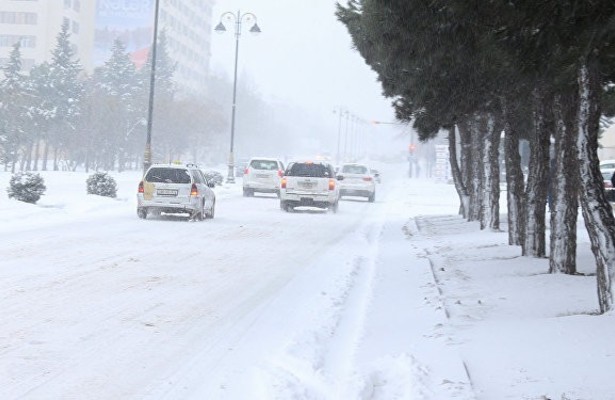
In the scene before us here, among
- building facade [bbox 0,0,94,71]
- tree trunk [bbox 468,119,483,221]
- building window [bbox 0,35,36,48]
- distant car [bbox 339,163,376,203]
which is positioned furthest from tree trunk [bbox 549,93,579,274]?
building window [bbox 0,35,36,48]

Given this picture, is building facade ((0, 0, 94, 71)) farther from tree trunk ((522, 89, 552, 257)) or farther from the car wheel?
tree trunk ((522, 89, 552, 257))

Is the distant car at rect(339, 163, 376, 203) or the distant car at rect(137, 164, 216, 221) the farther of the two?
the distant car at rect(339, 163, 376, 203)

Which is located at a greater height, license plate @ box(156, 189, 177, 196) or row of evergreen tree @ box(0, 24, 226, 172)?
row of evergreen tree @ box(0, 24, 226, 172)

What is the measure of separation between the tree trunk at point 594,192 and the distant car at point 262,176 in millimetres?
31428


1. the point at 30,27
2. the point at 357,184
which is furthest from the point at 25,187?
the point at 30,27

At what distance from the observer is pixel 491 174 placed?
21266mm

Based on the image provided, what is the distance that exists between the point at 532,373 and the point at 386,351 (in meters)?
1.59

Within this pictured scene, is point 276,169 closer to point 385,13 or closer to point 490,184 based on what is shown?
point 490,184

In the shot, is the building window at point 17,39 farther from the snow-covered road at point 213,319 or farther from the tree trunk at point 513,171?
the tree trunk at point 513,171

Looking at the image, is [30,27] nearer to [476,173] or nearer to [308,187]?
[308,187]

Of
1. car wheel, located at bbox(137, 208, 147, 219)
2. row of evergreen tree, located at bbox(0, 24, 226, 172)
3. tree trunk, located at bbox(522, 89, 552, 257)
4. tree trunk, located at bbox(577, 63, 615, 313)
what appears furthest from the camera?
row of evergreen tree, located at bbox(0, 24, 226, 172)

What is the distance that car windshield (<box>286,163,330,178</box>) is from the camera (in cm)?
3139

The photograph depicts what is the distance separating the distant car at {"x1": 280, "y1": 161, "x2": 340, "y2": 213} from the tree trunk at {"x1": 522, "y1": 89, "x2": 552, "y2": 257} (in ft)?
53.7

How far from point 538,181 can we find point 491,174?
7.44m
